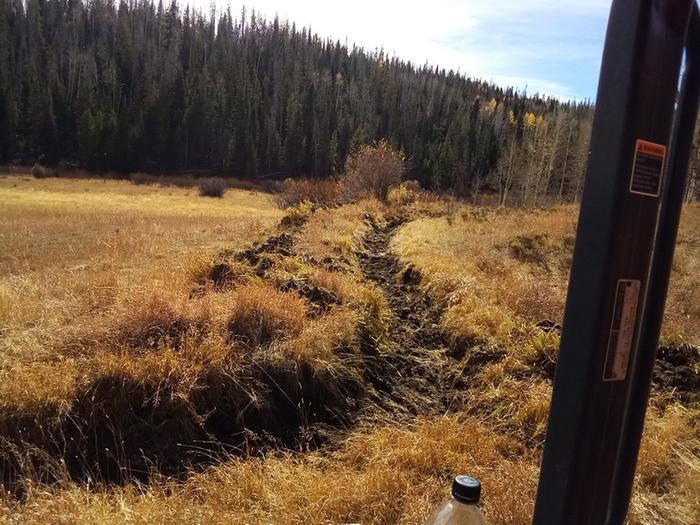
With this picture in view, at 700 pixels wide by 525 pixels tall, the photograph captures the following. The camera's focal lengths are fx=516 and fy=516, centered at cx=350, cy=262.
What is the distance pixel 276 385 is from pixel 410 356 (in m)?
2.15

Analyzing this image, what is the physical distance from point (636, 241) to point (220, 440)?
191 inches

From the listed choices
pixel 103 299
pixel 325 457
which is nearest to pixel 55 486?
pixel 325 457

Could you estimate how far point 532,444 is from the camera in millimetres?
4555

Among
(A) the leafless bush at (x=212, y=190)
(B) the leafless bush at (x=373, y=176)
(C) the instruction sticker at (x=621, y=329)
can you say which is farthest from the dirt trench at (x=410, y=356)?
(A) the leafless bush at (x=212, y=190)

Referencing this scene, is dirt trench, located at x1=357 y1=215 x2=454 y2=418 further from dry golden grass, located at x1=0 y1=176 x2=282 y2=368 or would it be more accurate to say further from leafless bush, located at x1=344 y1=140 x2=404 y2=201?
leafless bush, located at x1=344 y1=140 x2=404 y2=201

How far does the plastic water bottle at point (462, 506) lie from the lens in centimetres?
155


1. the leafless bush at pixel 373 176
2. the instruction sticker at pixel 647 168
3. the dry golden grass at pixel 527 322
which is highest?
the leafless bush at pixel 373 176

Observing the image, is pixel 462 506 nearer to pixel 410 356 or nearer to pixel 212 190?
pixel 410 356

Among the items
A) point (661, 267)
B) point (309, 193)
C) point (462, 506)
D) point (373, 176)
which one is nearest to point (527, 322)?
point (462, 506)

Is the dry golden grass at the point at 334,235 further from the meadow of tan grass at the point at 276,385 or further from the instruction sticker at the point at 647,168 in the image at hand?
the instruction sticker at the point at 647,168

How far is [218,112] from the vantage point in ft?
227

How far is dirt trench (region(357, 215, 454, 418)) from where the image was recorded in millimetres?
6051

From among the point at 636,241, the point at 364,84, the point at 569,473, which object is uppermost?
the point at 364,84

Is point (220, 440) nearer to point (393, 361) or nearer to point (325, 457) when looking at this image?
point (325, 457)
